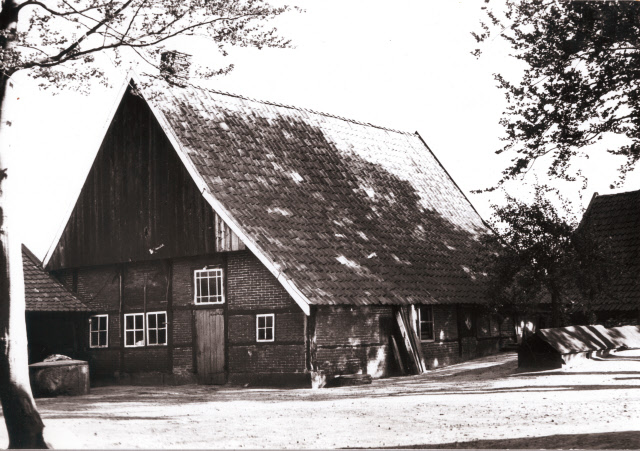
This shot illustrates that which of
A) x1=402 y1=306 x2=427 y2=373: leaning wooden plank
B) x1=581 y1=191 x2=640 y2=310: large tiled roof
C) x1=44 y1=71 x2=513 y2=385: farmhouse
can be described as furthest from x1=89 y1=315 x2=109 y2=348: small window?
x1=581 y1=191 x2=640 y2=310: large tiled roof

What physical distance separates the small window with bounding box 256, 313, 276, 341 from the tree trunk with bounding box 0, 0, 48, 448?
1037 centimetres

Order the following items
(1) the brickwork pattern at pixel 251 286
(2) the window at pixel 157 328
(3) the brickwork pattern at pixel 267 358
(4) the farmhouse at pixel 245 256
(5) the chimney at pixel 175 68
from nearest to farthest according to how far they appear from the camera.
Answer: (5) the chimney at pixel 175 68
(3) the brickwork pattern at pixel 267 358
(1) the brickwork pattern at pixel 251 286
(4) the farmhouse at pixel 245 256
(2) the window at pixel 157 328

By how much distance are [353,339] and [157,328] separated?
5873 millimetres

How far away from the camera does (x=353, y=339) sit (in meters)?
22.3

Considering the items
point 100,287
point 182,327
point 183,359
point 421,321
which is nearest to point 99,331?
point 100,287

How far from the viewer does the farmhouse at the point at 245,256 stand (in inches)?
844

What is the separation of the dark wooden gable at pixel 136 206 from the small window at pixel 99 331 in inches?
69.7

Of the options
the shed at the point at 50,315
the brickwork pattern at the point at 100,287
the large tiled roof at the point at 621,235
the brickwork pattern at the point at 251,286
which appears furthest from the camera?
the large tiled roof at the point at 621,235

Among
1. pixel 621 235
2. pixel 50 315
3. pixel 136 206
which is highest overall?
pixel 136 206

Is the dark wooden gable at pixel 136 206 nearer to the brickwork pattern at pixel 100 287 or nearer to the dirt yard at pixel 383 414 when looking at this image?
the brickwork pattern at pixel 100 287

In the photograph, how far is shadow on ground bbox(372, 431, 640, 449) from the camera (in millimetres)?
10188

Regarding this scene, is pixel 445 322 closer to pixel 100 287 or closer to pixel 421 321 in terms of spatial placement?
pixel 421 321

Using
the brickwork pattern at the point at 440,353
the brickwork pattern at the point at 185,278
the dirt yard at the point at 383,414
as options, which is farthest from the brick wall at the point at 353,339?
the brickwork pattern at the point at 185,278

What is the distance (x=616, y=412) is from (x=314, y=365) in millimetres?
9178
